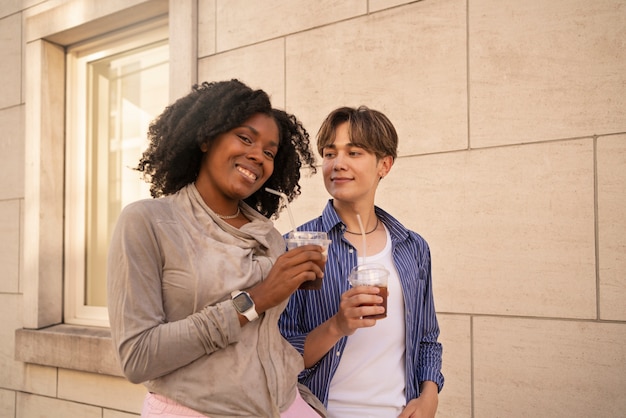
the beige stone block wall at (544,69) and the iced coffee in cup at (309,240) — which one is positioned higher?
the beige stone block wall at (544,69)

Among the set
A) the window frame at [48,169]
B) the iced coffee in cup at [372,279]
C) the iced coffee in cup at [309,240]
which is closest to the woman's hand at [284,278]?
the iced coffee in cup at [309,240]

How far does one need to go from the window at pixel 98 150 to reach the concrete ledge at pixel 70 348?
1.14ft

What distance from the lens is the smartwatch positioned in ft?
5.25

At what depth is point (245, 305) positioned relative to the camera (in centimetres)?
161

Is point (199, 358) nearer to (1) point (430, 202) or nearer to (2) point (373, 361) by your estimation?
(2) point (373, 361)

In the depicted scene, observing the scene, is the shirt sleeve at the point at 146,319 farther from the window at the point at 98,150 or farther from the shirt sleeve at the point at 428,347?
the window at the point at 98,150

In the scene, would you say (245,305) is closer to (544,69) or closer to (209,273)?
(209,273)

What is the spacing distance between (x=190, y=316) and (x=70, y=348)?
3.93 meters

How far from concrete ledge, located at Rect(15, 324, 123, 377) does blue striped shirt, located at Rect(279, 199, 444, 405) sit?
9.62ft

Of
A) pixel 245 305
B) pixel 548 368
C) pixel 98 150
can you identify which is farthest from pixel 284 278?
pixel 98 150

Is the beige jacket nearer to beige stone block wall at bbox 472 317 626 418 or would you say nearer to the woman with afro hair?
the woman with afro hair

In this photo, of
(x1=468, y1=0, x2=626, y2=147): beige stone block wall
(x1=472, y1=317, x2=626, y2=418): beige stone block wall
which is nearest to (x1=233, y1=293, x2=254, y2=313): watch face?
(x1=472, y1=317, x2=626, y2=418): beige stone block wall

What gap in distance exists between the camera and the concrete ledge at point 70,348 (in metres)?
4.71

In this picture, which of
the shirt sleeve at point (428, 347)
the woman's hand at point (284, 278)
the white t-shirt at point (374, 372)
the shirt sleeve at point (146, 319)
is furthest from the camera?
the shirt sleeve at point (428, 347)
